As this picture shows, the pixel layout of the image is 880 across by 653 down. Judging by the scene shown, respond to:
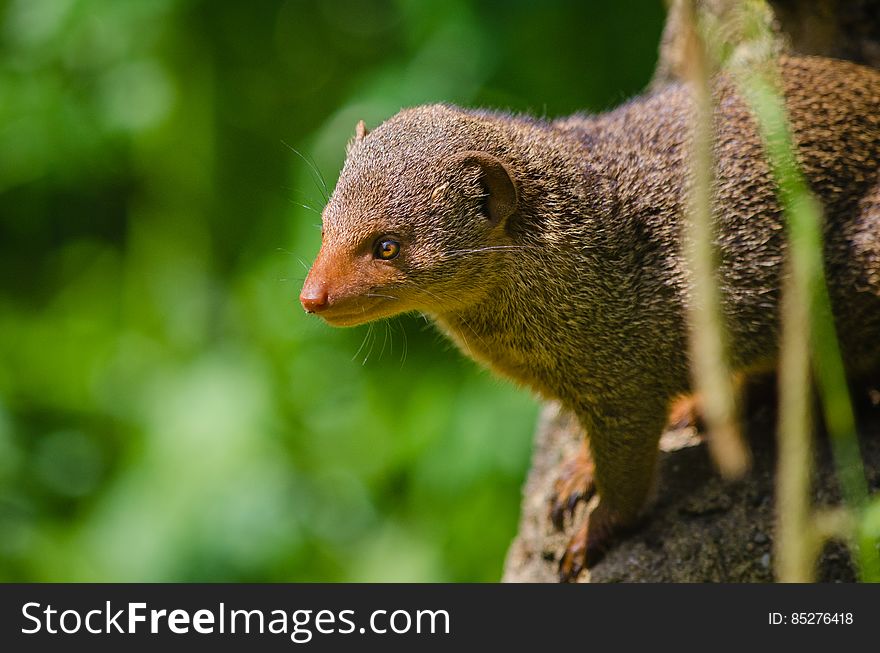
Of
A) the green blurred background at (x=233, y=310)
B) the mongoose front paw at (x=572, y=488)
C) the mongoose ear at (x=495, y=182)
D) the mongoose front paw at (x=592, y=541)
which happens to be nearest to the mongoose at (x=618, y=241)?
the mongoose ear at (x=495, y=182)

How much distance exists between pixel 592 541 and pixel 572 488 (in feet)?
0.99

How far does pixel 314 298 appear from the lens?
9.36ft

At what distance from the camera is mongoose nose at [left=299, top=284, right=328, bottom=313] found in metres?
2.85

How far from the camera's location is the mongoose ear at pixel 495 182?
9.92 feet

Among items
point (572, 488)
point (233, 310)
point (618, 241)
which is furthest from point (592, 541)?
point (233, 310)

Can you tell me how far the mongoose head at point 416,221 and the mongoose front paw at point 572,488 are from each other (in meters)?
0.91

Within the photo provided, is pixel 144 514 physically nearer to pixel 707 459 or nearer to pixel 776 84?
pixel 707 459

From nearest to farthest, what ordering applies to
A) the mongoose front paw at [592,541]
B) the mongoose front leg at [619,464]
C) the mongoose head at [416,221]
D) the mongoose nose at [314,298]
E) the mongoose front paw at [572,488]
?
the mongoose nose at [314,298] → the mongoose head at [416,221] → the mongoose front leg at [619,464] → the mongoose front paw at [592,541] → the mongoose front paw at [572,488]

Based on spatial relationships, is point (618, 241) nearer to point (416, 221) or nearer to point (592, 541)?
point (416, 221)

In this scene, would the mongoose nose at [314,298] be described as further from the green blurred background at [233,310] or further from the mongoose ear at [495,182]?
the green blurred background at [233,310]

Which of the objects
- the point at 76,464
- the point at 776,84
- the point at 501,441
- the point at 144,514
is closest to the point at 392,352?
the point at 501,441

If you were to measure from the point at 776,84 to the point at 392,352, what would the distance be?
229 centimetres
